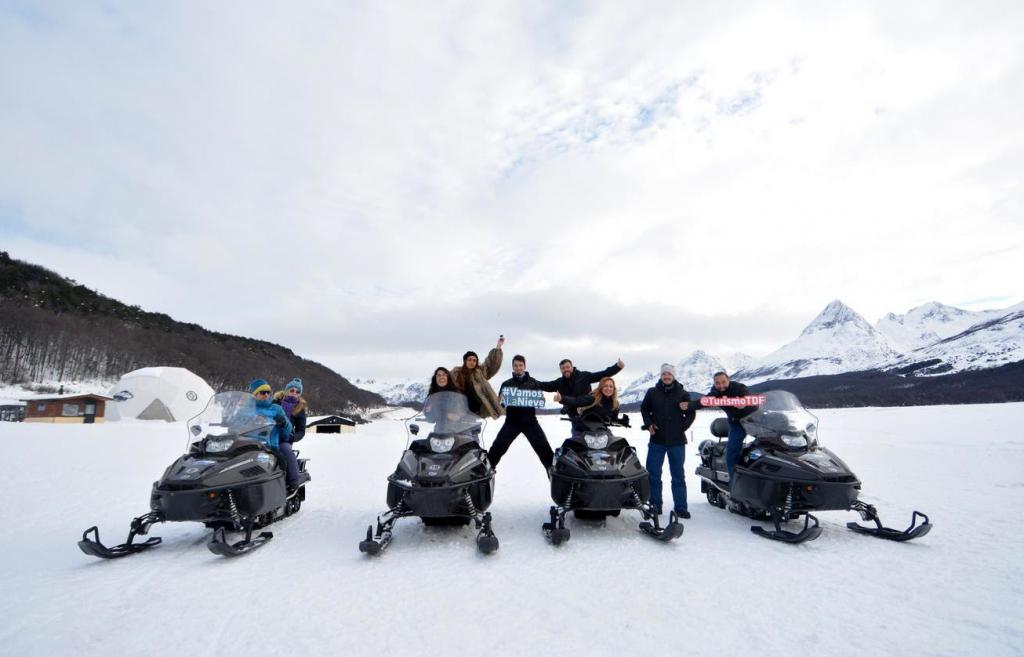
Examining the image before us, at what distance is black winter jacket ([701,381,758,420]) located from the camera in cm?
640

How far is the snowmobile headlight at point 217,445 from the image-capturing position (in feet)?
17.2

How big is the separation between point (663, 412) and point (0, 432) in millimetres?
24583

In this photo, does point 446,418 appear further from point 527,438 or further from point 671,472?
point 671,472

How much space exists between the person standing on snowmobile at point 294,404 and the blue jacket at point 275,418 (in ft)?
2.42

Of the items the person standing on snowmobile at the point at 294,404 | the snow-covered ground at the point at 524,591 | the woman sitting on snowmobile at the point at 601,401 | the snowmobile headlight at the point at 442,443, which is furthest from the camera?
the person standing on snowmobile at the point at 294,404

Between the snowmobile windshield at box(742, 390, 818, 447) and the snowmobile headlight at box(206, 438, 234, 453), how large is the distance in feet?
19.5

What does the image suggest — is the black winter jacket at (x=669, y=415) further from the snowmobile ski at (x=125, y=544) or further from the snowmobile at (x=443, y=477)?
the snowmobile ski at (x=125, y=544)

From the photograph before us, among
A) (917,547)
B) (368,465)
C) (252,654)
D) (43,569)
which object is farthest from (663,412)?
(368,465)

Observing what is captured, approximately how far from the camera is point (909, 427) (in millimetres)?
27625

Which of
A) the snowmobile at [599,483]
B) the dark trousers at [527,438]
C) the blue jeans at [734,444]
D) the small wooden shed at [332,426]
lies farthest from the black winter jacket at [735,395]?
the small wooden shed at [332,426]

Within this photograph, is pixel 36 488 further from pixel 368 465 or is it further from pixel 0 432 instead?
pixel 0 432

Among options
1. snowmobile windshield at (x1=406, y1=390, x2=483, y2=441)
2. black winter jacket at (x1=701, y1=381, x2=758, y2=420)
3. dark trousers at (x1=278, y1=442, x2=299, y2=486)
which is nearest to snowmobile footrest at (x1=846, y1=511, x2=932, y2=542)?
black winter jacket at (x1=701, y1=381, x2=758, y2=420)

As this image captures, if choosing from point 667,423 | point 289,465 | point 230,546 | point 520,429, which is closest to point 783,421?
point 667,423

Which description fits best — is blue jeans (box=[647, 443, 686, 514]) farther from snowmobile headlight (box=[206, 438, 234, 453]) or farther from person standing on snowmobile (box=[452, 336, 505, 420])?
snowmobile headlight (box=[206, 438, 234, 453])
